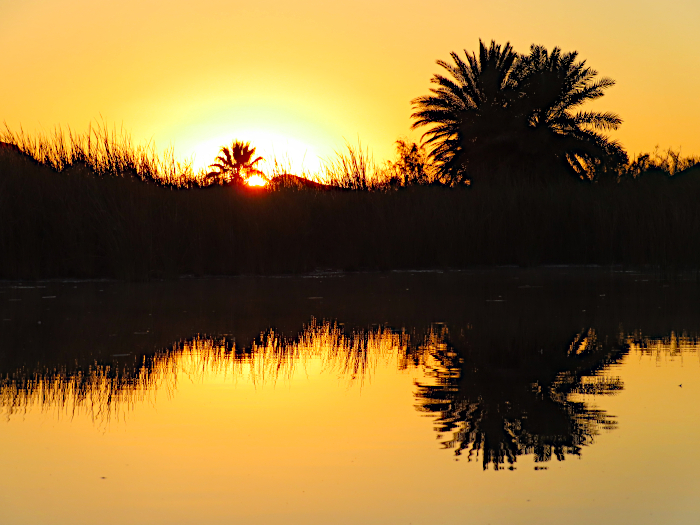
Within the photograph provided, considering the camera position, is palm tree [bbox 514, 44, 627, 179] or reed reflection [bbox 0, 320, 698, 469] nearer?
reed reflection [bbox 0, 320, 698, 469]

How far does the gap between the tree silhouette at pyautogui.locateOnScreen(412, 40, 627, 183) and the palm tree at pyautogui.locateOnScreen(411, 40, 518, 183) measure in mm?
39

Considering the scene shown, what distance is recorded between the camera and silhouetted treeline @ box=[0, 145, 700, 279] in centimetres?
1164

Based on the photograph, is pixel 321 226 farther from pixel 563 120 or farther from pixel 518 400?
pixel 563 120

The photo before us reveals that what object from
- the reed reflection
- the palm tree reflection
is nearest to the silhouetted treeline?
the reed reflection

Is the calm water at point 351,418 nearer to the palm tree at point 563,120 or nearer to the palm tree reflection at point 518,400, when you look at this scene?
the palm tree reflection at point 518,400

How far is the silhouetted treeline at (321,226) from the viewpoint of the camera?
11641 millimetres

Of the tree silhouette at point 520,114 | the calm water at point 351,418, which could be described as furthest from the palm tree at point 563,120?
the calm water at point 351,418

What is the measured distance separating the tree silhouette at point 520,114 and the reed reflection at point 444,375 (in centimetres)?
2467

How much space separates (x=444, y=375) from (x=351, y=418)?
3.31 ft

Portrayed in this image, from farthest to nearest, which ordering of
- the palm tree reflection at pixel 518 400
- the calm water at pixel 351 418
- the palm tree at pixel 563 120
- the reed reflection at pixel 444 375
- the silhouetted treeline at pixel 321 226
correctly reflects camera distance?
the palm tree at pixel 563 120, the silhouetted treeline at pixel 321 226, the reed reflection at pixel 444 375, the palm tree reflection at pixel 518 400, the calm water at pixel 351 418

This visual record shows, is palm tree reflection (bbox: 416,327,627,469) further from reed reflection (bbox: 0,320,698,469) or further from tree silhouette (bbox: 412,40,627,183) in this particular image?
tree silhouette (bbox: 412,40,627,183)

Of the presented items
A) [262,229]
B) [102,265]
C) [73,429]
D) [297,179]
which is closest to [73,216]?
[102,265]

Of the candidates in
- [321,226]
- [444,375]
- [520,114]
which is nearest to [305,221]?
[321,226]

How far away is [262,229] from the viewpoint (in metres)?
13.3
